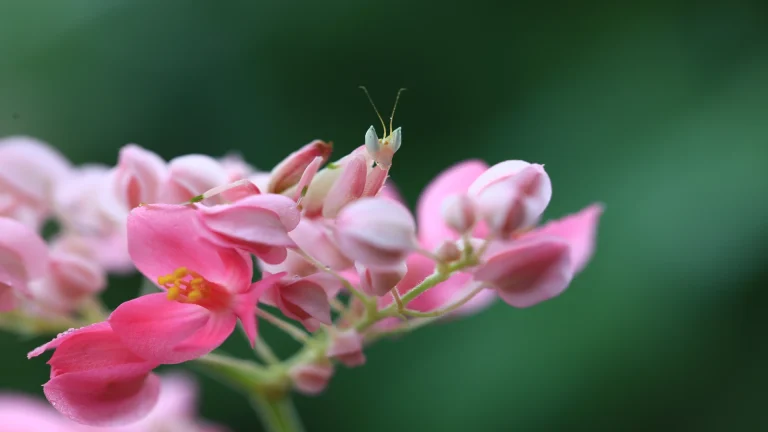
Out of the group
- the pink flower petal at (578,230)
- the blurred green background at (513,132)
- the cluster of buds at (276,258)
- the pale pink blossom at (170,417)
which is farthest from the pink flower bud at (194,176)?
the blurred green background at (513,132)

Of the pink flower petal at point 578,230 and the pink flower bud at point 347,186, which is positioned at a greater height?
the pink flower petal at point 578,230

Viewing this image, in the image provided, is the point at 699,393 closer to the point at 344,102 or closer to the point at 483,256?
the point at 344,102

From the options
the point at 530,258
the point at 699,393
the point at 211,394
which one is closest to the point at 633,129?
the point at 699,393

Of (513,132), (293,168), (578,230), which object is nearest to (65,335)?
(293,168)

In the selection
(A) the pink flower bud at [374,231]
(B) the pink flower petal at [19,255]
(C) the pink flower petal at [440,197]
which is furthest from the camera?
(C) the pink flower petal at [440,197]

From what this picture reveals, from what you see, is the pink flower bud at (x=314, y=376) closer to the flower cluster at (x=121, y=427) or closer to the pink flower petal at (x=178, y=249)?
the pink flower petal at (x=178, y=249)

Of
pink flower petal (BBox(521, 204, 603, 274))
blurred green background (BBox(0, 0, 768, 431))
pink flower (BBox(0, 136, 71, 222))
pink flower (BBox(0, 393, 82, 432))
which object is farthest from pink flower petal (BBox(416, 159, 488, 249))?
blurred green background (BBox(0, 0, 768, 431))

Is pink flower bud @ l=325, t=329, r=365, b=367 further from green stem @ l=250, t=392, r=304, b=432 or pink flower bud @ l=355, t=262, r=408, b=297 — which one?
green stem @ l=250, t=392, r=304, b=432
